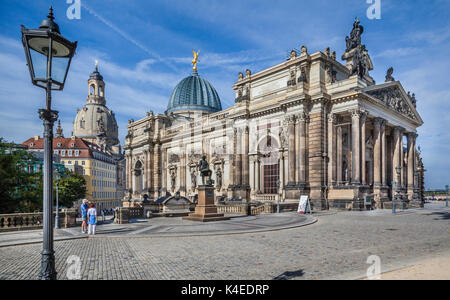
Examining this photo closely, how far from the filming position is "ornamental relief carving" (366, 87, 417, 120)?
35.4 meters

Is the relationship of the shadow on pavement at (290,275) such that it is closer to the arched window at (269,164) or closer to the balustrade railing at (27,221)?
the balustrade railing at (27,221)

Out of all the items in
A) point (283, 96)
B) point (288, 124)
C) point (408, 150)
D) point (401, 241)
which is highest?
point (283, 96)

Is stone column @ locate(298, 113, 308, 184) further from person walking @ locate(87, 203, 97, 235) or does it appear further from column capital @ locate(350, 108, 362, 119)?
person walking @ locate(87, 203, 97, 235)

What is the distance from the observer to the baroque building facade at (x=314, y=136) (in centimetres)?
3256

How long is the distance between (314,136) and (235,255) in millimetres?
25628

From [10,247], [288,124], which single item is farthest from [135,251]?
[288,124]

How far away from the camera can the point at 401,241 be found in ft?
41.6

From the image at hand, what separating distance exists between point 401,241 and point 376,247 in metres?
2.14

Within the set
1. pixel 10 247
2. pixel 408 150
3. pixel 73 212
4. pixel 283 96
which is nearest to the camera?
pixel 10 247

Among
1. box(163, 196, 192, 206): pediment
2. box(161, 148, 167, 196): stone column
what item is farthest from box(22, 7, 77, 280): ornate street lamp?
box(161, 148, 167, 196): stone column

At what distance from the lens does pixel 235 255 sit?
10.2 metres

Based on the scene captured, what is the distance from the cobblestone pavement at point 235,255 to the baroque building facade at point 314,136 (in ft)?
53.1

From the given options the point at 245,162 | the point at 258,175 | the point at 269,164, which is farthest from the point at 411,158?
the point at 245,162
